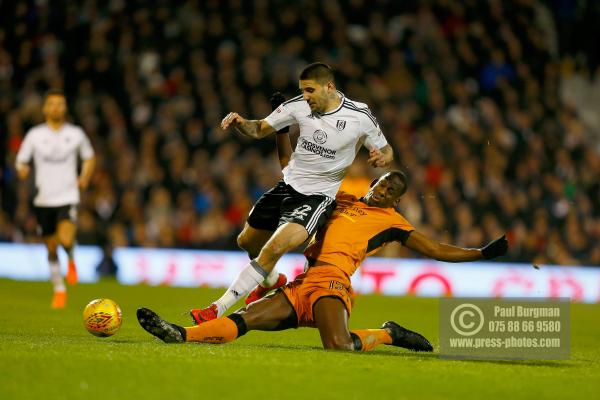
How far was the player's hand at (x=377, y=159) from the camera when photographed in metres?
8.17

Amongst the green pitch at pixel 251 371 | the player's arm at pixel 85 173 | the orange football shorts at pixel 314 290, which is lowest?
the green pitch at pixel 251 371

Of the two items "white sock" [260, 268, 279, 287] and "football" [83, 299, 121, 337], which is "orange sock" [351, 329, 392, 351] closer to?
"white sock" [260, 268, 279, 287]

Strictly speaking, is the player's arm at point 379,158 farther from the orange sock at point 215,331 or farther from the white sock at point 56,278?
the white sock at point 56,278

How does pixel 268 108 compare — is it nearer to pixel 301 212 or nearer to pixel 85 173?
pixel 85 173

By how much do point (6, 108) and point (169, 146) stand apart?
2.80m

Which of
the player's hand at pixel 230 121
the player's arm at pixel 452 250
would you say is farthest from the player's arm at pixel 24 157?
the player's arm at pixel 452 250

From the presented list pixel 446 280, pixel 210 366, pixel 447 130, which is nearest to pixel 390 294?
pixel 446 280

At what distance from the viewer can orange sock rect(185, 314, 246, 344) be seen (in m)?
7.45

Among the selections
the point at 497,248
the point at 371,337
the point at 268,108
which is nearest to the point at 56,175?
the point at 371,337

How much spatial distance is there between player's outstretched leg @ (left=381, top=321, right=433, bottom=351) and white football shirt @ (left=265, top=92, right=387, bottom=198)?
49.8 inches

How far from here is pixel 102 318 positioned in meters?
7.85

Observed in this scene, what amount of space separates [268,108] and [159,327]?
10993 millimetres

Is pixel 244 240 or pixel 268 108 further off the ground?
pixel 268 108

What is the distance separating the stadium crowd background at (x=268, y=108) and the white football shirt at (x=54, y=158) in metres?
4.56
